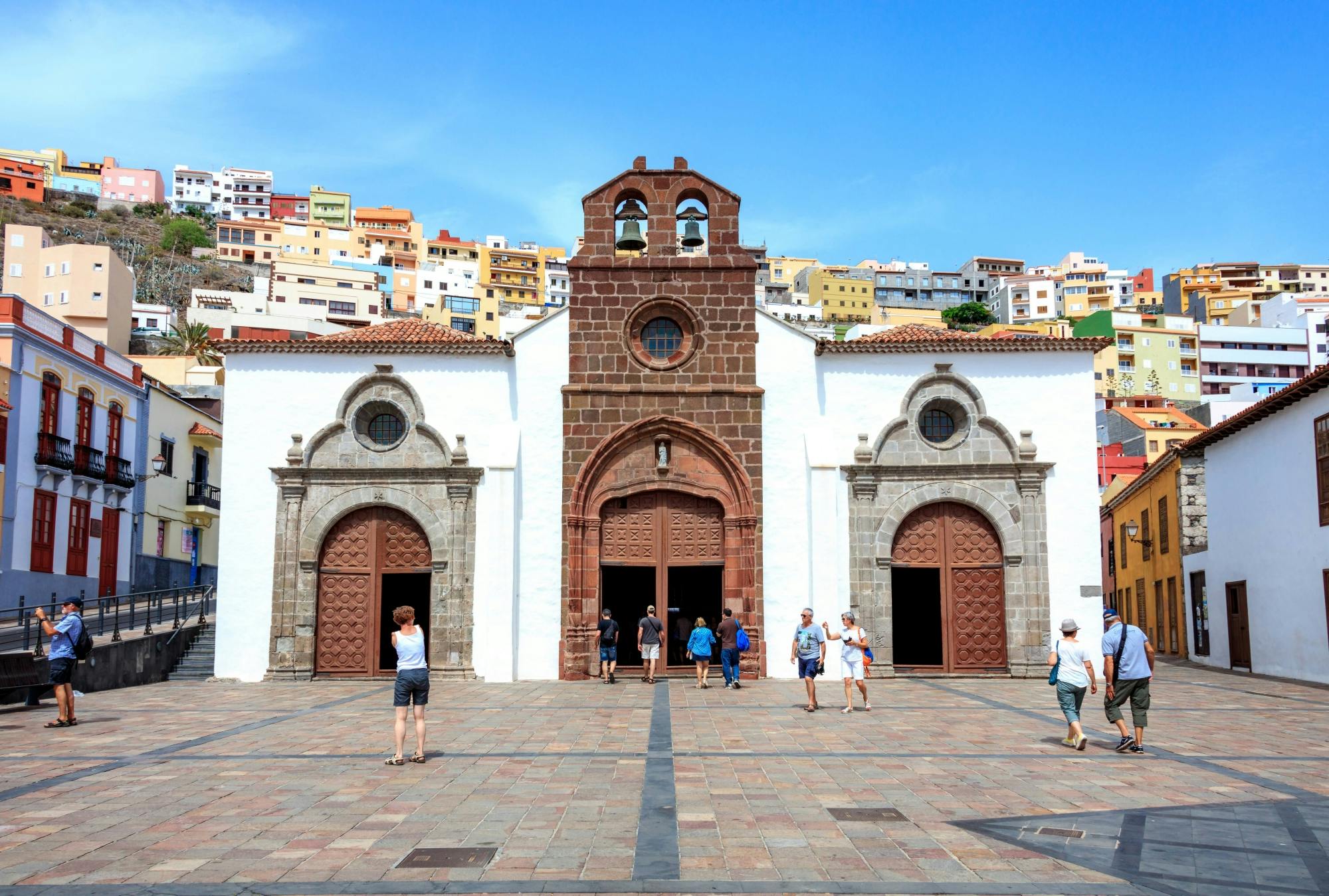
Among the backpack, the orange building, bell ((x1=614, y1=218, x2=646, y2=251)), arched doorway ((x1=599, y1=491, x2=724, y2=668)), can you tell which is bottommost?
the backpack

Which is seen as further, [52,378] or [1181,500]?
[52,378]

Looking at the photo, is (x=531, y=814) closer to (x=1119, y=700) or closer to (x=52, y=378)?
(x=1119, y=700)

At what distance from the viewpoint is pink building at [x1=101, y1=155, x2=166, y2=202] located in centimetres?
12719

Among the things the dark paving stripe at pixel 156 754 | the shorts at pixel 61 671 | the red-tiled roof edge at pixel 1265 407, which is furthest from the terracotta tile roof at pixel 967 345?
the shorts at pixel 61 671

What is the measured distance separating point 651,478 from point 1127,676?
11511 millimetres

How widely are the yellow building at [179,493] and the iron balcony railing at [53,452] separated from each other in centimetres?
553

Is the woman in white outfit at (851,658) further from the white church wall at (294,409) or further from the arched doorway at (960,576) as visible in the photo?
the white church wall at (294,409)

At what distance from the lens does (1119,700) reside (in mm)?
12648

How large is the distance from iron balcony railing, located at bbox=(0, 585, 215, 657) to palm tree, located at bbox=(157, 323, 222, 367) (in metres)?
40.6

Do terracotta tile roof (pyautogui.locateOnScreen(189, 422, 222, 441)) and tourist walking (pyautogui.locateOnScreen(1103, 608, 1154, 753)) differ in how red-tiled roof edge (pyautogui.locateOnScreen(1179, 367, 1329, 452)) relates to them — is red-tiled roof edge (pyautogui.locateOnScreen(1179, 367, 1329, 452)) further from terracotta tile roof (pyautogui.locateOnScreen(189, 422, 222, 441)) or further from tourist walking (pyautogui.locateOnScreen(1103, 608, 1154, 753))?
terracotta tile roof (pyautogui.locateOnScreen(189, 422, 222, 441))

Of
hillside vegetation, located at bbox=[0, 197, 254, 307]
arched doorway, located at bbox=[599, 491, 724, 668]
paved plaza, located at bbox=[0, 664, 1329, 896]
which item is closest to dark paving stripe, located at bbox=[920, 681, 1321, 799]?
paved plaza, located at bbox=[0, 664, 1329, 896]

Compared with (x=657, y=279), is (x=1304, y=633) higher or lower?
lower

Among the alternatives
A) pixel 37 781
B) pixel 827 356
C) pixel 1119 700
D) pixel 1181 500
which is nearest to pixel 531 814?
pixel 37 781

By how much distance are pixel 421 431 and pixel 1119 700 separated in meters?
14.3
